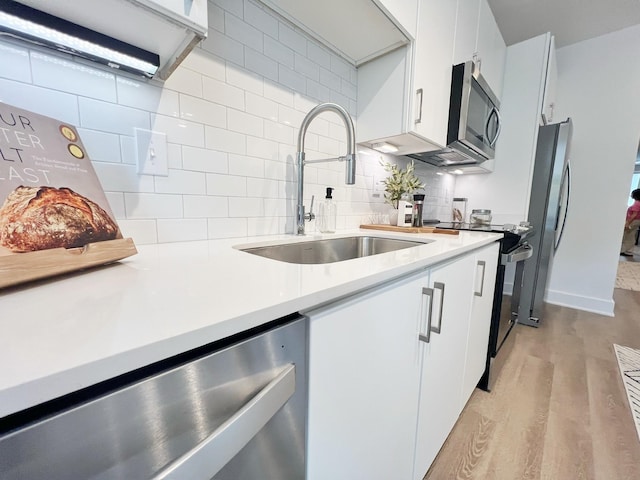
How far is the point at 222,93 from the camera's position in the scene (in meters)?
0.94

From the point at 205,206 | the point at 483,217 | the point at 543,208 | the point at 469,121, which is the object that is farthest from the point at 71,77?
the point at 543,208

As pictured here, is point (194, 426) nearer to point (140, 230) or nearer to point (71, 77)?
point (140, 230)

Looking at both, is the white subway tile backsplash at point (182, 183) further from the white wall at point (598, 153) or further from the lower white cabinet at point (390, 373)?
the white wall at point (598, 153)

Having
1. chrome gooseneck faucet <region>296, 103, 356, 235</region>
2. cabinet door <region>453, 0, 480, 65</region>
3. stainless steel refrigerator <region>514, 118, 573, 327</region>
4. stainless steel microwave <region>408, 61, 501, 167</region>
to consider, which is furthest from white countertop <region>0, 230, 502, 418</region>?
stainless steel refrigerator <region>514, 118, 573, 327</region>

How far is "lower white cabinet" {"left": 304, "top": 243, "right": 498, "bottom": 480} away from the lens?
1.56ft

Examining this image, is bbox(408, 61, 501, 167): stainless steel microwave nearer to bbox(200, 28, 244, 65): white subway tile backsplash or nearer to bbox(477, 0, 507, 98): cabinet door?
bbox(477, 0, 507, 98): cabinet door

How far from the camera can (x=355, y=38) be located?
122 centimetres

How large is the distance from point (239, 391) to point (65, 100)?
33.5 inches

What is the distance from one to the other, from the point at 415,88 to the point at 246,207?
1.01 metres

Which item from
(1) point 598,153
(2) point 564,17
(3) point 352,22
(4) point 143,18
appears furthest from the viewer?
(1) point 598,153

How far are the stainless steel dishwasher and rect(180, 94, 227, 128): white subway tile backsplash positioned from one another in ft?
2.67

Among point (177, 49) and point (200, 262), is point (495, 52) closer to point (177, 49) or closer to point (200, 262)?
point (177, 49)

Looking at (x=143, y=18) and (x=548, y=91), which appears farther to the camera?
(x=548, y=91)

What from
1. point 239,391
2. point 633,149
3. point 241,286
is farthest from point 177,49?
point 633,149
